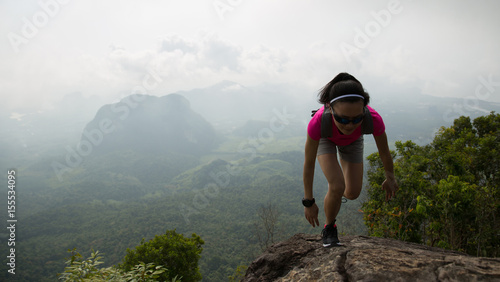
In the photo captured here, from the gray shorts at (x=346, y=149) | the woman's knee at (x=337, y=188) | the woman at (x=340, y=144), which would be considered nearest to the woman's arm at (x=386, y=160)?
the woman at (x=340, y=144)

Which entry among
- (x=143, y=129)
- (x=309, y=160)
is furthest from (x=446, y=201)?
(x=143, y=129)

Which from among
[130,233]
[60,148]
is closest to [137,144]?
[60,148]

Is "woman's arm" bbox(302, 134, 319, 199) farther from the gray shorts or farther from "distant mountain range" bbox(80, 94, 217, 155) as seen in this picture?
"distant mountain range" bbox(80, 94, 217, 155)

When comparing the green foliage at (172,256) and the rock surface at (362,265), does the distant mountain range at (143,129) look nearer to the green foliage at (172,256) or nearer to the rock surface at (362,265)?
the green foliage at (172,256)

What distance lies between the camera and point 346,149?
3357 mm

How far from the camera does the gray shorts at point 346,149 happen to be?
3.17 metres

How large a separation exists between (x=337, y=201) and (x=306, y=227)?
201 ft

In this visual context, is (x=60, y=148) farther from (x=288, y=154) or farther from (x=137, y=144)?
(x=288, y=154)

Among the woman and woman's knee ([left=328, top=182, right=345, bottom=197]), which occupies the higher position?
the woman

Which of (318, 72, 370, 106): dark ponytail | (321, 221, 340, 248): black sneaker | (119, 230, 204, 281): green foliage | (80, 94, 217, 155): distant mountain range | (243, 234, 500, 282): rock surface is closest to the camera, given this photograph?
(243, 234, 500, 282): rock surface

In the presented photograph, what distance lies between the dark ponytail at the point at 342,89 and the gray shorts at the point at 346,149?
53 centimetres

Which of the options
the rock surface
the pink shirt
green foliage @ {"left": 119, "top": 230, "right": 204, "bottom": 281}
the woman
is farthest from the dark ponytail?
green foliage @ {"left": 119, "top": 230, "right": 204, "bottom": 281}

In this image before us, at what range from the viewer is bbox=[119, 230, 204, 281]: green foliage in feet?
43.6

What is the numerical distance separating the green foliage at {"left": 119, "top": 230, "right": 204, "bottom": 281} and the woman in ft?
39.7
